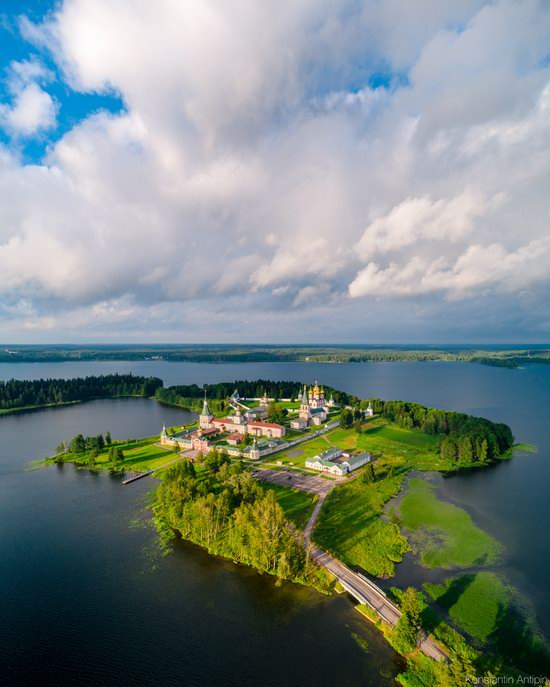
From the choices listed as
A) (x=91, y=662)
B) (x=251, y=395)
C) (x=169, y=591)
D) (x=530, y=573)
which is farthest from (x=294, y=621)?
(x=251, y=395)

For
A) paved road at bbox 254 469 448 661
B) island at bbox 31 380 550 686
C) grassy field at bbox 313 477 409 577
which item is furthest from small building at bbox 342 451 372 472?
paved road at bbox 254 469 448 661

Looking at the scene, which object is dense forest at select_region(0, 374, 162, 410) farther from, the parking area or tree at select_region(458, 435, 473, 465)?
tree at select_region(458, 435, 473, 465)

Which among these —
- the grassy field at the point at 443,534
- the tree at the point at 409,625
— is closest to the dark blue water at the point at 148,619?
the tree at the point at 409,625

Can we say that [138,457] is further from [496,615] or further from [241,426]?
[496,615]

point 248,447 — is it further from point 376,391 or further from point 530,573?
point 376,391

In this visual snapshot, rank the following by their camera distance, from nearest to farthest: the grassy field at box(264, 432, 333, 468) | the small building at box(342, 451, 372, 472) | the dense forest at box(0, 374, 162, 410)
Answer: the small building at box(342, 451, 372, 472)
the grassy field at box(264, 432, 333, 468)
the dense forest at box(0, 374, 162, 410)

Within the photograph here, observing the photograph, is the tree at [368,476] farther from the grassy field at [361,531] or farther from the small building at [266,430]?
the small building at [266,430]

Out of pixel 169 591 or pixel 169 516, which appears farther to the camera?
pixel 169 516

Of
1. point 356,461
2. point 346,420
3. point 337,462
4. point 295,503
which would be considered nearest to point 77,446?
point 295,503
